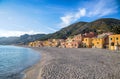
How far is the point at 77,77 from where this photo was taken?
1405 cm

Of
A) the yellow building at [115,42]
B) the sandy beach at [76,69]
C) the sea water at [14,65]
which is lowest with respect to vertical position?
the sea water at [14,65]

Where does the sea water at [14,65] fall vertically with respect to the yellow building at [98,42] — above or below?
below

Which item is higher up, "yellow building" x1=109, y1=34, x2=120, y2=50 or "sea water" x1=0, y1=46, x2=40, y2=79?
"yellow building" x1=109, y1=34, x2=120, y2=50

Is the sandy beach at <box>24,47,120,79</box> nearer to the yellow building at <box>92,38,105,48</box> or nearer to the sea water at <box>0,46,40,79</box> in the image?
the sea water at <box>0,46,40,79</box>

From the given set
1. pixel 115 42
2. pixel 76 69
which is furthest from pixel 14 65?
pixel 115 42

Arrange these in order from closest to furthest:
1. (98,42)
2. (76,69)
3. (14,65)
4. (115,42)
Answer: (76,69)
(14,65)
(115,42)
(98,42)

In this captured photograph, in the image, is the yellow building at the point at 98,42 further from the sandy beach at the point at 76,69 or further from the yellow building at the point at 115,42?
the sandy beach at the point at 76,69

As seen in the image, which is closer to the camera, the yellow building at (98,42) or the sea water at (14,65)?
the sea water at (14,65)

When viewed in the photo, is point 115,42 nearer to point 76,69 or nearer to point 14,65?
point 14,65

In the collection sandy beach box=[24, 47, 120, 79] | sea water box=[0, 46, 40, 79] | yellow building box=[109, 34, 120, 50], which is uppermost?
yellow building box=[109, 34, 120, 50]

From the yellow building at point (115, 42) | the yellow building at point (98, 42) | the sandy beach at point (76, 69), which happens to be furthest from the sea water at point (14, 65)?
the yellow building at point (98, 42)

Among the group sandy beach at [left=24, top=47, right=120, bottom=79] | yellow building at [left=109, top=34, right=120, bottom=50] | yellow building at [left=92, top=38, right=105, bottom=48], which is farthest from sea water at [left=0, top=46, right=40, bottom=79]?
yellow building at [left=92, top=38, right=105, bottom=48]

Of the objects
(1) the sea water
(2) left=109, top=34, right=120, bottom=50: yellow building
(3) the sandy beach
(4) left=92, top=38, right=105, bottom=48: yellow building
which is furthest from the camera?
(4) left=92, top=38, right=105, bottom=48: yellow building

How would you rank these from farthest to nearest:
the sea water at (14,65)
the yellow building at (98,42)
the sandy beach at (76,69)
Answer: the yellow building at (98,42) → the sea water at (14,65) → the sandy beach at (76,69)
